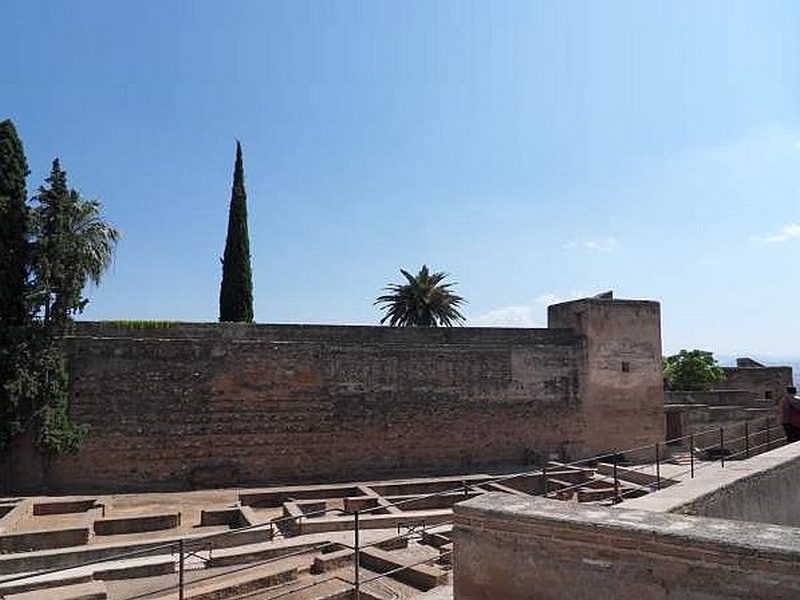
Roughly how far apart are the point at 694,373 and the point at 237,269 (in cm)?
1800

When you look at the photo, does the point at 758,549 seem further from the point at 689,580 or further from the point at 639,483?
the point at 639,483

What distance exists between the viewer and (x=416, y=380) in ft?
A: 55.8

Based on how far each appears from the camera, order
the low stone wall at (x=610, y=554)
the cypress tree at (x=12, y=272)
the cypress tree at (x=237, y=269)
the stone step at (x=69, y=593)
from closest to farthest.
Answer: the low stone wall at (x=610, y=554) < the stone step at (x=69, y=593) < the cypress tree at (x=12, y=272) < the cypress tree at (x=237, y=269)

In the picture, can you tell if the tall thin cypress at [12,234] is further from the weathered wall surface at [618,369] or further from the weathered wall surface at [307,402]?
the weathered wall surface at [618,369]

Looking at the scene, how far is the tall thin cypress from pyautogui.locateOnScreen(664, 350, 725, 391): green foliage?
2336 centimetres

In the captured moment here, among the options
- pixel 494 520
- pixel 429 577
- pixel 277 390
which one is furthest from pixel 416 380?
pixel 494 520

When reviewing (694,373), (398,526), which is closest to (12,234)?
(398,526)

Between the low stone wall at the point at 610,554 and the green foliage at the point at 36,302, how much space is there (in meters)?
11.8

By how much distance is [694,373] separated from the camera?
26.8 metres

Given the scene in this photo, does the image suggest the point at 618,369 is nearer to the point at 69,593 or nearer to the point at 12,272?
the point at 12,272

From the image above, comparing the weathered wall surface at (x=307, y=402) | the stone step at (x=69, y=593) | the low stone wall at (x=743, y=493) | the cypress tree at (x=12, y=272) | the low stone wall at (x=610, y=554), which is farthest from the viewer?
the weathered wall surface at (x=307, y=402)

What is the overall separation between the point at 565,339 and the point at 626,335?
1.78m

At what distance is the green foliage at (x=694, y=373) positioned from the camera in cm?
2648

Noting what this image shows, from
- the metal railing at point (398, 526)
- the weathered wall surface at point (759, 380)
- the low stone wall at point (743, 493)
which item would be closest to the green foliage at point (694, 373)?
the weathered wall surface at point (759, 380)
